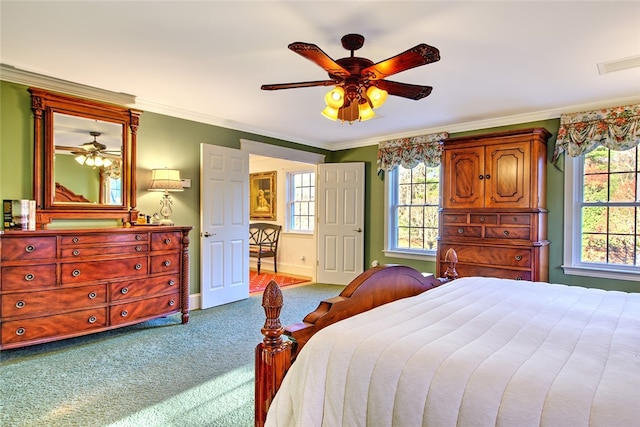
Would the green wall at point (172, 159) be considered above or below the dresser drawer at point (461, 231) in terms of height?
above

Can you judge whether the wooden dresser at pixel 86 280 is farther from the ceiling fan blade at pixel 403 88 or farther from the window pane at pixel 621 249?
the window pane at pixel 621 249

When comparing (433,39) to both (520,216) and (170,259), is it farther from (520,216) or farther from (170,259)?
(170,259)

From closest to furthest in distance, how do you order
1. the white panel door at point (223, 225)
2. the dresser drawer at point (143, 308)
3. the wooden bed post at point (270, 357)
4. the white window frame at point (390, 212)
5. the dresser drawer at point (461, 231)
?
the wooden bed post at point (270, 357) → the dresser drawer at point (143, 308) → the dresser drawer at point (461, 231) → the white panel door at point (223, 225) → the white window frame at point (390, 212)

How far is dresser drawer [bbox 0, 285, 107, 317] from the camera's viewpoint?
2.63m

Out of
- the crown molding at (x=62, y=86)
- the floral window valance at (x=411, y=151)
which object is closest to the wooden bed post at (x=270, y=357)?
the crown molding at (x=62, y=86)

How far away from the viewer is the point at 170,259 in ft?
11.6

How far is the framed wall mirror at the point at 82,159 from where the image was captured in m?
3.15

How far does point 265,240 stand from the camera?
277 inches

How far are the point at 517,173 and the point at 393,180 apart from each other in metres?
1.88

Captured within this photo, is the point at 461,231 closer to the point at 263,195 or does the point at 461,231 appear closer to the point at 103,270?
the point at 103,270

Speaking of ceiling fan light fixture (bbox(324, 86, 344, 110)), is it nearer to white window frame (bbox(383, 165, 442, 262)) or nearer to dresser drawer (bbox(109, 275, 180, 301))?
dresser drawer (bbox(109, 275, 180, 301))

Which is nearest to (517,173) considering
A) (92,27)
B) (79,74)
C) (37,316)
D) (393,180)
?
(393,180)

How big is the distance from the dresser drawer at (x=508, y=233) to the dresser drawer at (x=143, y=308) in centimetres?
336

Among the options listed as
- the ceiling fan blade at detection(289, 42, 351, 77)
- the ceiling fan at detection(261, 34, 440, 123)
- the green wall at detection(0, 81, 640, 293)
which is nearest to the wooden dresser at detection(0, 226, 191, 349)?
the green wall at detection(0, 81, 640, 293)
